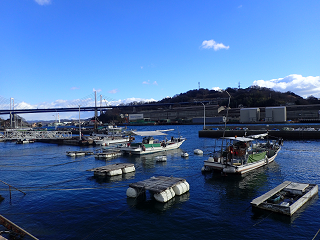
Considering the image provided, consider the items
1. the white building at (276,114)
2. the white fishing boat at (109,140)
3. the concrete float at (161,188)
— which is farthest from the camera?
the white building at (276,114)

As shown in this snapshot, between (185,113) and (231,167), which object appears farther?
(185,113)

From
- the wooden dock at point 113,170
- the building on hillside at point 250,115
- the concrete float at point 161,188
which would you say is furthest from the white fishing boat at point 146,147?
the building on hillside at point 250,115

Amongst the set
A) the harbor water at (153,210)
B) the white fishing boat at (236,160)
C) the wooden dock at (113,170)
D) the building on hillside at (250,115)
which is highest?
the building on hillside at (250,115)

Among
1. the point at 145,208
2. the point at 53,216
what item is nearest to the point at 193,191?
the point at 145,208

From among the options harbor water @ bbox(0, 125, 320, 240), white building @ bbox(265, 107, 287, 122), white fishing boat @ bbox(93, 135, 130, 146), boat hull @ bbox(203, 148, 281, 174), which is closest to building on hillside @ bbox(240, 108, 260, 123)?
white building @ bbox(265, 107, 287, 122)

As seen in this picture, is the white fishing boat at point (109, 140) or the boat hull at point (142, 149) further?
the white fishing boat at point (109, 140)

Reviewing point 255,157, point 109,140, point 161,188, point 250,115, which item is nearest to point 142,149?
point 255,157

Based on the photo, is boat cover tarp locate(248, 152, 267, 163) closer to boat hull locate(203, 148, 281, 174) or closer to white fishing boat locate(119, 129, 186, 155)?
boat hull locate(203, 148, 281, 174)

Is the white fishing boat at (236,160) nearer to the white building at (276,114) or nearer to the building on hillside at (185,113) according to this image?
the white building at (276,114)

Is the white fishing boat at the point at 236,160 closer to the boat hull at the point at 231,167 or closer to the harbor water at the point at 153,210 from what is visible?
the boat hull at the point at 231,167

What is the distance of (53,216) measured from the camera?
1279 centimetres

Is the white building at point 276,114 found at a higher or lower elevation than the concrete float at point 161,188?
higher

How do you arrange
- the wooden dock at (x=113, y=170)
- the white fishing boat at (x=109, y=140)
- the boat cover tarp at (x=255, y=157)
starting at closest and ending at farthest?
the wooden dock at (x=113, y=170)
the boat cover tarp at (x=255, y=157)
the white fishing boat at (x=109, y=140)

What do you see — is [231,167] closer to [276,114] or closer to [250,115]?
[276,114]
